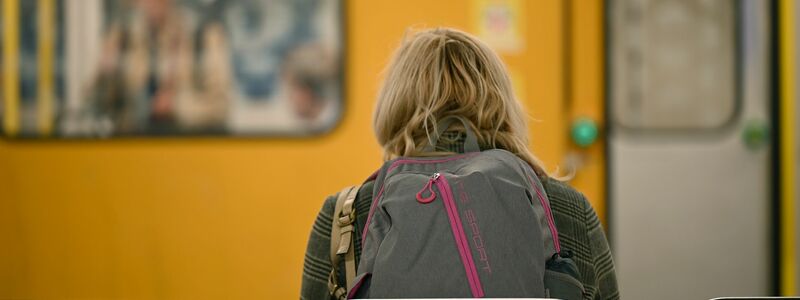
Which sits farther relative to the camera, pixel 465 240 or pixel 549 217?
pixel 549 217

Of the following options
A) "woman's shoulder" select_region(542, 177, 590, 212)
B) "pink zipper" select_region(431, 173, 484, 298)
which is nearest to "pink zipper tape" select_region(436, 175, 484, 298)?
"pink zipper" select_region(431, 173, 484, 298)

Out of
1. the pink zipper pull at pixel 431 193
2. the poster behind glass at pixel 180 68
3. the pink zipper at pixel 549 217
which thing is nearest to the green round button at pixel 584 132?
the poster behind glass at pixel 180 68

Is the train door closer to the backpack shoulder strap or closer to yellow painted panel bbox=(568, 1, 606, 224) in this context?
yellow painted panel bbox=(568, 1, 606, 224)

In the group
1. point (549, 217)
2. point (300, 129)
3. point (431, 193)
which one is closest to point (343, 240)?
point (431, 193)

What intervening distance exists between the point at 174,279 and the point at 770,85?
7.05 ft

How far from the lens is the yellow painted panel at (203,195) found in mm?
3029

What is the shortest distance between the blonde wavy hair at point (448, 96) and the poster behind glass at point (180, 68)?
1.34m

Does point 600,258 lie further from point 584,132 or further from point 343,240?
point 584,132

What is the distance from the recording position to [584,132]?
3.01m

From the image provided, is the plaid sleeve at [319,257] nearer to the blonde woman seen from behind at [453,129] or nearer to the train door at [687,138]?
the blonde woman seen from behind at [453,129]

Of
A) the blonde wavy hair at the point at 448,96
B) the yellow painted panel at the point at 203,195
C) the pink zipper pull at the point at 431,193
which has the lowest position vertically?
the yellow painted panel at the point at 203,195

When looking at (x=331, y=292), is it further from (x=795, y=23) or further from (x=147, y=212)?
(x=795, y=23)

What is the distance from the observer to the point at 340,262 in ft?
5.41

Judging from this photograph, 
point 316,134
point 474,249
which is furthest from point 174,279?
point 474,249
